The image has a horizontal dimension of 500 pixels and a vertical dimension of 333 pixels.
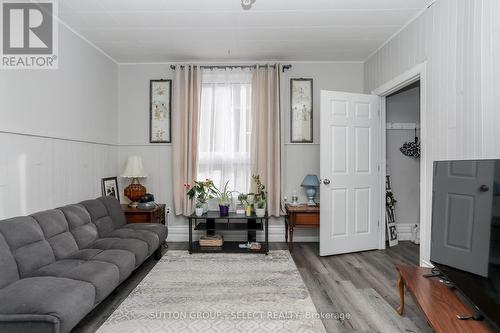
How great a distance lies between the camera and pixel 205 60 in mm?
4062

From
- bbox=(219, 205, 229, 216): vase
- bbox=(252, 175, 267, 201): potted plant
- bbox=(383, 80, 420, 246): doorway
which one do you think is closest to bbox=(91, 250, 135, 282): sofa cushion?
bbox=(219, 205, 229, 216): vase

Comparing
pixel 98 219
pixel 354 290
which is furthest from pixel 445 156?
pixel 98 219

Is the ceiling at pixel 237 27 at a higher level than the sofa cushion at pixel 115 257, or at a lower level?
higher

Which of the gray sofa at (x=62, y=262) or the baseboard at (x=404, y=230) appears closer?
the gray sofa at (x=62, y=262)

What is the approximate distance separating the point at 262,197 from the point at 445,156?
6.95ft

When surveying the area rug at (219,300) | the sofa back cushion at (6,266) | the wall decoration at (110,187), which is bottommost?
the area rug at (219,300)

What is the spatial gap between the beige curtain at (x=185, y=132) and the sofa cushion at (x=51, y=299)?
221cm

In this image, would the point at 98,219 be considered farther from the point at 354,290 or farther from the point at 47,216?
the point at 354,290

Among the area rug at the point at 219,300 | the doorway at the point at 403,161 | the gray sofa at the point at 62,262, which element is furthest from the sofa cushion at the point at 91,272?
the doorway at the point at 403,161

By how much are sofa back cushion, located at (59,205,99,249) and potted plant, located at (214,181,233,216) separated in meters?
1.51

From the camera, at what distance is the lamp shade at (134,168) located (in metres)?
3.74

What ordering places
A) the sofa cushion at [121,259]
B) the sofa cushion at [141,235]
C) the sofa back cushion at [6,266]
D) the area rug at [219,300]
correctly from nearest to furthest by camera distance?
1. the sofa back cushion at [6,266]
2. the area rug at [219,300]
3. the sofa cushion at [121,259]
4. the sofa cushion at [141,235]

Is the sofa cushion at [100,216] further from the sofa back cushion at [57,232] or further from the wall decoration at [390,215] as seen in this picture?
the wall decoration at [390,215]

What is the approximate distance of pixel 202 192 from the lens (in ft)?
12.3
